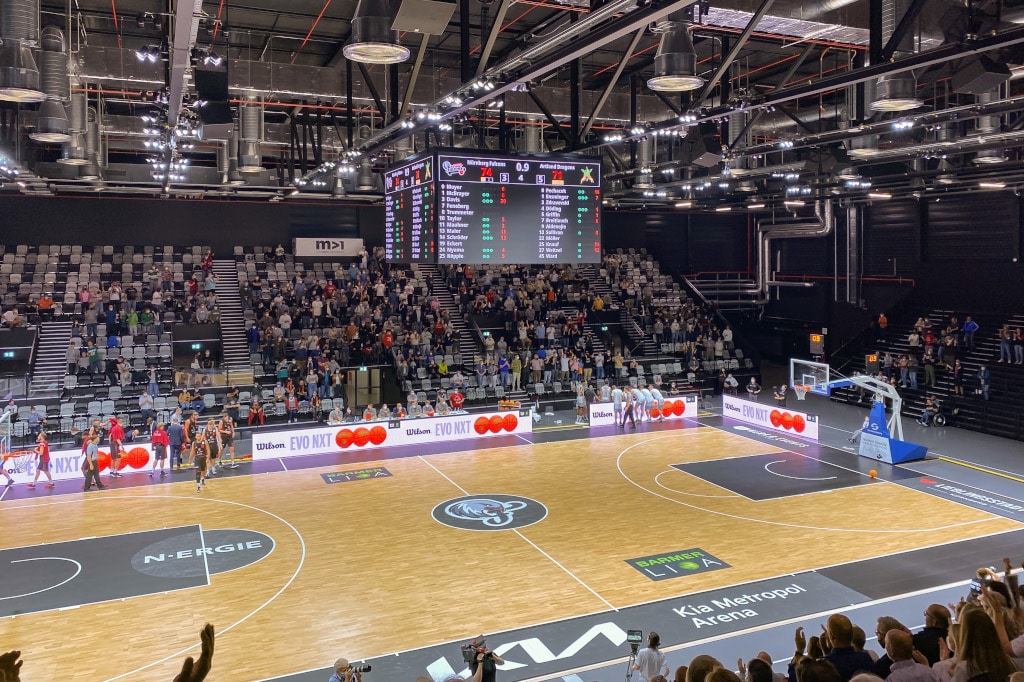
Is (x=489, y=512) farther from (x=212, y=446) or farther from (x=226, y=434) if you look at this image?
(x=226, y=434)

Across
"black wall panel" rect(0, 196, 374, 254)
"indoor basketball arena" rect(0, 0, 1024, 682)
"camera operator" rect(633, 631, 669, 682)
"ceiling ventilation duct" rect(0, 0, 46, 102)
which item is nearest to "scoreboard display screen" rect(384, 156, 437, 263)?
"indoor basketball arena" rect(0, 0, 1024, 682)

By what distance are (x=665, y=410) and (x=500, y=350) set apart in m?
7.38

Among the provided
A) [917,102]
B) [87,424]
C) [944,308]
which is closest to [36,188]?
[87,424]

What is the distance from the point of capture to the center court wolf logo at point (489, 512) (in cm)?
1766

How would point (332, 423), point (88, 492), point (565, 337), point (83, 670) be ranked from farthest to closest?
point (565, 337) → point (332, 423) → point (88, 492) → point (83, 670)

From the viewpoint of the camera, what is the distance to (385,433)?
1013 inches

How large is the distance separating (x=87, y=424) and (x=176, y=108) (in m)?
15.7

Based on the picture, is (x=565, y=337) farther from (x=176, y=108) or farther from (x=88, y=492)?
(x=176, y=108)

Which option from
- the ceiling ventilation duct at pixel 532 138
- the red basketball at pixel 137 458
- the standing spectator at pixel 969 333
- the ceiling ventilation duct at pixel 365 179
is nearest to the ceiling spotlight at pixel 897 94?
the ceiling ventilation duct at pixel 532 138

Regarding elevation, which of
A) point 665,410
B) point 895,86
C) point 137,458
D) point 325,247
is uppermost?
point 895,86

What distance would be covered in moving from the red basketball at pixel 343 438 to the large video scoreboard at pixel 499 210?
8628mm

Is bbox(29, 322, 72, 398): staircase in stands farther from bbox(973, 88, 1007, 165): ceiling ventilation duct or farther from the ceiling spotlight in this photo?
bbox(973, 88, 1007, 165): ceiling ventilation duct

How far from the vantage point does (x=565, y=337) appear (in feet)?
115

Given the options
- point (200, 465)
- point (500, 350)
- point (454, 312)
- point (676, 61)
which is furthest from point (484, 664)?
point (454, 312)
